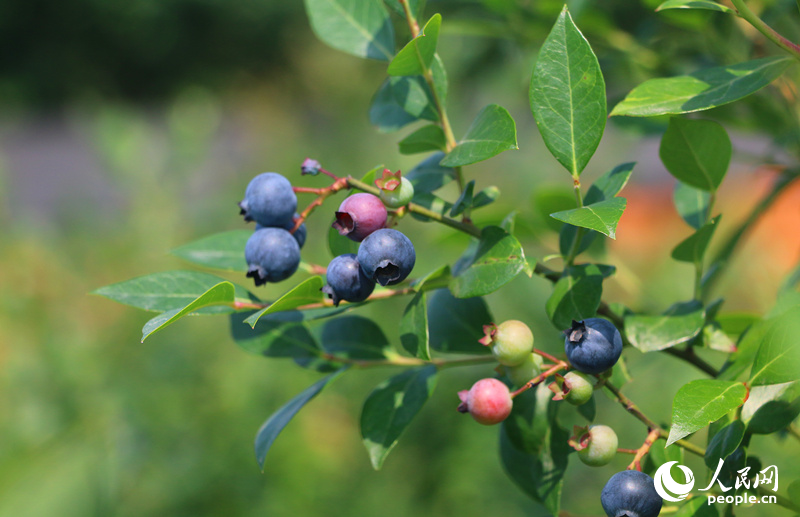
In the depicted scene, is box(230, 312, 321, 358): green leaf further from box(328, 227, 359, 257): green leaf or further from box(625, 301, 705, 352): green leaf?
box(625, 301, 705, 352): green leaf

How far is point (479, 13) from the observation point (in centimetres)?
126

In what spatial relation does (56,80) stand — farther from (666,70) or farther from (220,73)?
(666,70)

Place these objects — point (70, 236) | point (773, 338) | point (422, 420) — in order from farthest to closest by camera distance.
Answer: point (70, 236) → point (422, 420) → point (773, 338)

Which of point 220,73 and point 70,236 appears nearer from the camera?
point 70,236

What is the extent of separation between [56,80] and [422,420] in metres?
14.1

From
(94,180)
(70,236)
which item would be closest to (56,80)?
(94,180)

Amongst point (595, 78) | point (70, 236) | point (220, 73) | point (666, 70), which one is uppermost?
point (595, 78)

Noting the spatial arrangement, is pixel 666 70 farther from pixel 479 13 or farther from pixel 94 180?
pixel 94 180

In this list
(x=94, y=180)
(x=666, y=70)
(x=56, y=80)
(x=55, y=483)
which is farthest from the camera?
(x=56, y=80)

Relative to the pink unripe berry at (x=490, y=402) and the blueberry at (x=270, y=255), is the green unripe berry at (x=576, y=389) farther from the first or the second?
the blueberry at (x=270, y=255)

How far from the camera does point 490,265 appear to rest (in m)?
0.57

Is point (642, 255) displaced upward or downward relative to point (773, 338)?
downward

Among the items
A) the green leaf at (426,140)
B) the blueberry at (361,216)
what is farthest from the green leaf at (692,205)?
the blueberry at (361,216)

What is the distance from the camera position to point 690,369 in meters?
2.34
